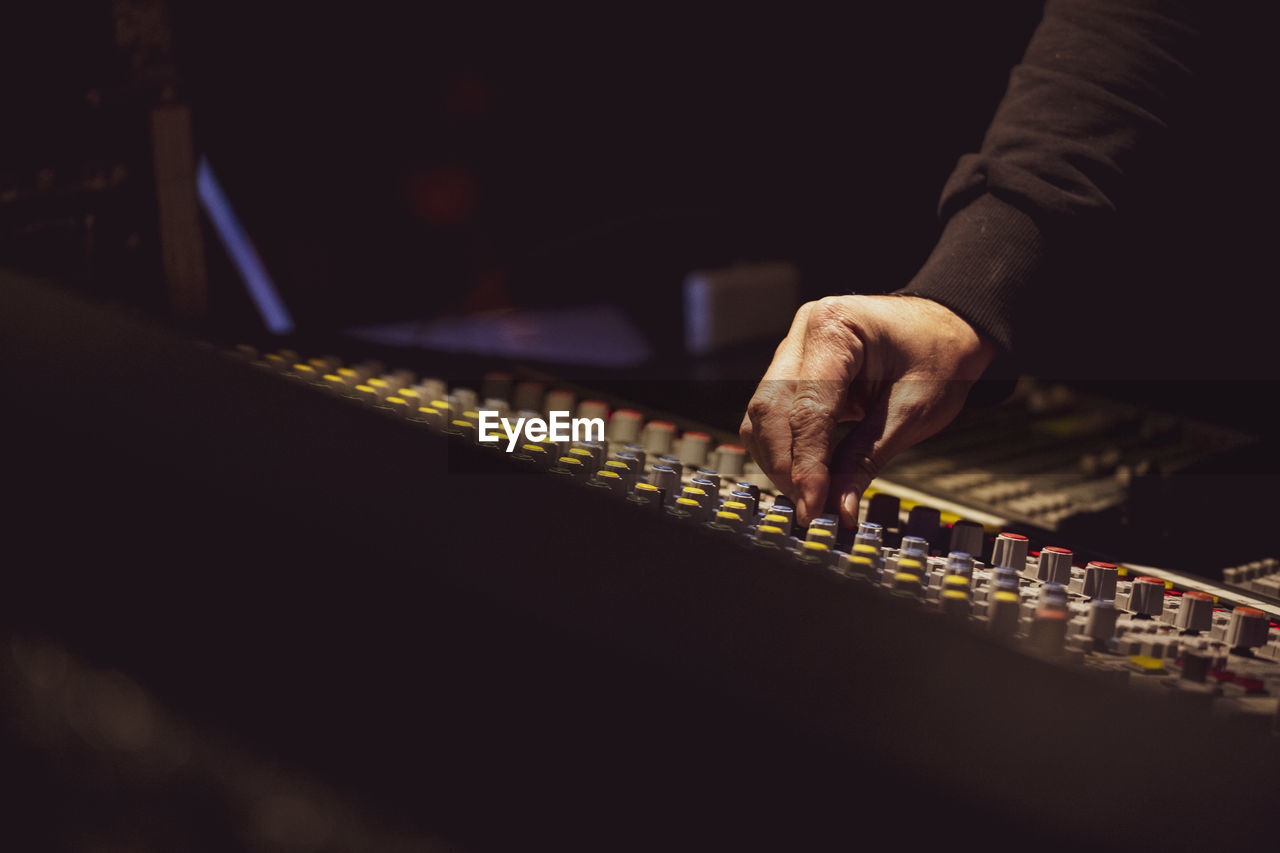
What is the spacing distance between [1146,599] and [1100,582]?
3cm

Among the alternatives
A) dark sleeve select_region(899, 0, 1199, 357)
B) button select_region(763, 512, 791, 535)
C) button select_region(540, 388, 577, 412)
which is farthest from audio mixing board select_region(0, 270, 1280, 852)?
dark sleeve select_region(899, 0, 1199, 357)

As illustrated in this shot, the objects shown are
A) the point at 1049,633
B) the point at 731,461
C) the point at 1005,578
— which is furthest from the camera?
the point at 731,461

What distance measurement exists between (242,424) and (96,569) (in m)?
0.22

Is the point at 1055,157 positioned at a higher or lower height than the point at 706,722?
higher

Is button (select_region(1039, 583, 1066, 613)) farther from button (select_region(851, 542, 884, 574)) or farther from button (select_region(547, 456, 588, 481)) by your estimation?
button (select_region(547, 456, 588, 481))

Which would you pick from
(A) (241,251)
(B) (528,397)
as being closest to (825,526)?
(B) (528,397)

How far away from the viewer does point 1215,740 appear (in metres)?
0.42

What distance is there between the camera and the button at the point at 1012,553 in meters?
0.74

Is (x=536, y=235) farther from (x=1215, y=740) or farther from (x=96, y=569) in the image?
(x=1215, y=740)

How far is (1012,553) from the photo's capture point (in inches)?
29.1

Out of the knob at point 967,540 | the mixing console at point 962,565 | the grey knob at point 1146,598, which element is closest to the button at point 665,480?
the mixing console at point 962,565

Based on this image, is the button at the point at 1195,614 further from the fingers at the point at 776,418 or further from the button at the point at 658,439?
the button at the point at 658,439

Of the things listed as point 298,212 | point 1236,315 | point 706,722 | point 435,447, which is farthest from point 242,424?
point 1236,315

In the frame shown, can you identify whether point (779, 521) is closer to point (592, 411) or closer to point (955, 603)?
point (955, 603)
